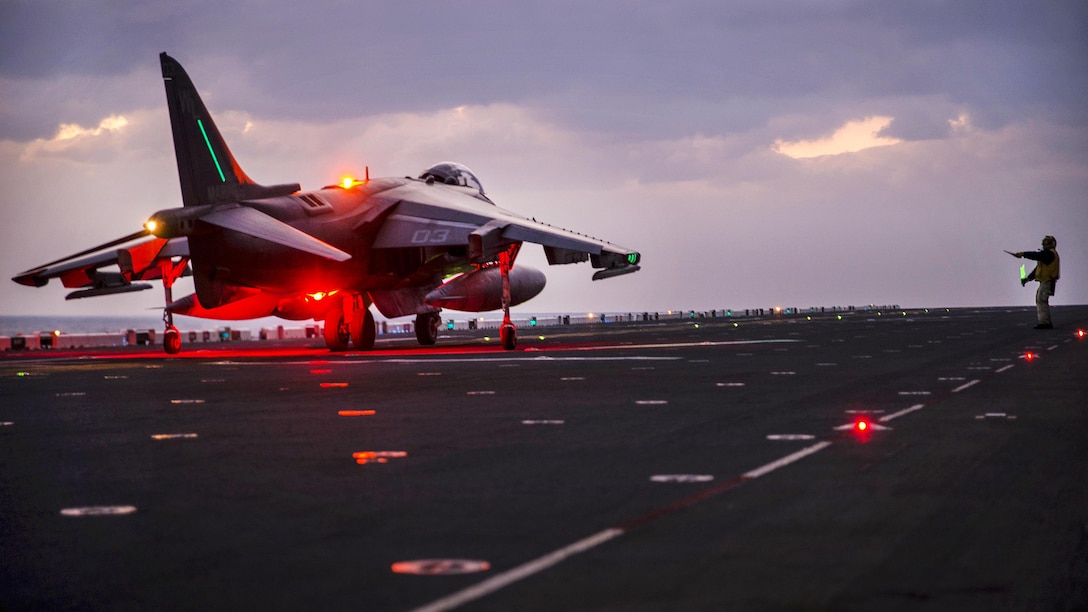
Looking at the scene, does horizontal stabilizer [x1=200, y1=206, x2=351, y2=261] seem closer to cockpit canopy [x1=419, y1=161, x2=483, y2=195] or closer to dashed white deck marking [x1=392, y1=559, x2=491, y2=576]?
cockpit canopy [x1=419, y1=161, x2=483, y2=195]

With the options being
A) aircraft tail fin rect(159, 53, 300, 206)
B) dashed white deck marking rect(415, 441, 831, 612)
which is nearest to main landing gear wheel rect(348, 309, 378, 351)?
aircraft tail fin rect(159, 53, 300, 206)

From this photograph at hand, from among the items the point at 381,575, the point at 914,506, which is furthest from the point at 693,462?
the point at 381,575

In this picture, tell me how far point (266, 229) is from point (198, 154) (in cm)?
493

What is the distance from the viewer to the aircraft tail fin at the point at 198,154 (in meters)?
35.8

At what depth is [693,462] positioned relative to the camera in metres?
11.2

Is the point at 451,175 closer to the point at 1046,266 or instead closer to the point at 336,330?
the point at 336,330

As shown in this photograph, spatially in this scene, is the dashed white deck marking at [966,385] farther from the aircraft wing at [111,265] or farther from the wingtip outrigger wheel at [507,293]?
the aircraft wing at [111,265]

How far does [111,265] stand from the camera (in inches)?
1726

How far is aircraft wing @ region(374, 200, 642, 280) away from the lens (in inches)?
1485

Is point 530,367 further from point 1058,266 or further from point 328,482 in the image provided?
point 1058,266

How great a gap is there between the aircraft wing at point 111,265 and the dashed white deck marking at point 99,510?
33.0 m

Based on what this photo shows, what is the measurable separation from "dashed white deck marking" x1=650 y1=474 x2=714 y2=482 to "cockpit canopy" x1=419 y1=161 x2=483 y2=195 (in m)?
35.1

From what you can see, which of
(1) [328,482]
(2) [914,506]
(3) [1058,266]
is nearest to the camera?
(2) [914,506]

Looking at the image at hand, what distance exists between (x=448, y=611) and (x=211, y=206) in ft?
98.5
